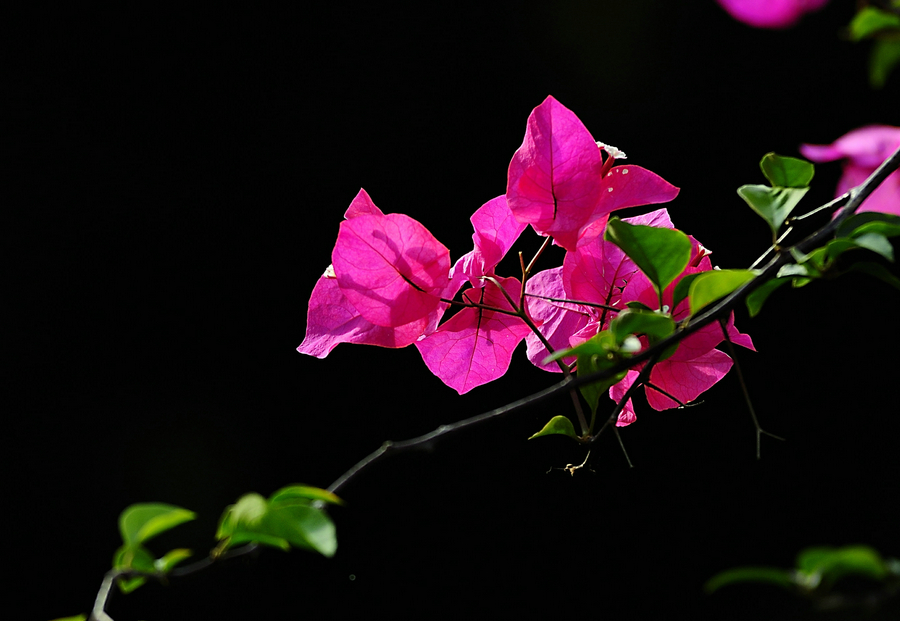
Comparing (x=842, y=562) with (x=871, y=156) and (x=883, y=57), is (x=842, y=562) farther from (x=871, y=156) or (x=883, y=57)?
(x=871, y=156)

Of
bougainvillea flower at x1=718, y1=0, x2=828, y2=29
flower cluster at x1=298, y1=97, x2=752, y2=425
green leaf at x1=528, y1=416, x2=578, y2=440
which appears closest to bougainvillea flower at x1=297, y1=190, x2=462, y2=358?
flower cluster at x1=298, y1=97, x2=752, y2=425

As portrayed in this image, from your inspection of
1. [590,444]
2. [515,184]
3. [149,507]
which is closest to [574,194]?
[515,184]

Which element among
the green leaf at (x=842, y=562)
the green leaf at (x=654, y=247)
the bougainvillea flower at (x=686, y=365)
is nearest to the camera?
the green leaf at (x=842, y=562)

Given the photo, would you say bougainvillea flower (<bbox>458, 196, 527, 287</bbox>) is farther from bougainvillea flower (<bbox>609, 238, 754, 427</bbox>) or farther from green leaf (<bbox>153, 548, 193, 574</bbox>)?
green leaf (<bbox>153, 548, 193, 574</bbox>)

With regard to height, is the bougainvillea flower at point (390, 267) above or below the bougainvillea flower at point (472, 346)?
above

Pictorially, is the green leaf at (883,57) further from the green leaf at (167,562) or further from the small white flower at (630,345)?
the green leaf at (167,562)

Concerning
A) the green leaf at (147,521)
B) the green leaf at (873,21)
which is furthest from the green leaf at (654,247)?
the green leaf at (147,521)
